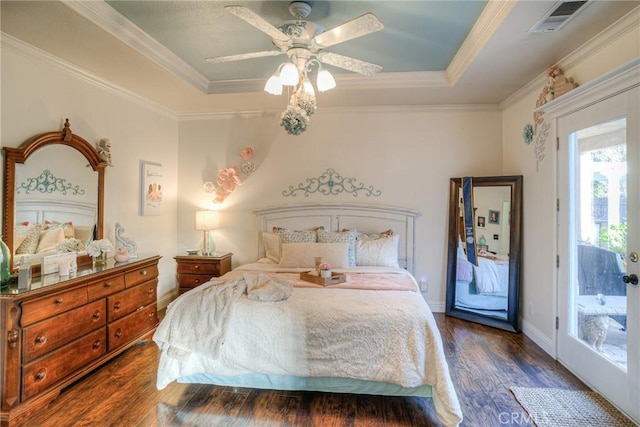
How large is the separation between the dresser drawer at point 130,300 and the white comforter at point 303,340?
2.69ft

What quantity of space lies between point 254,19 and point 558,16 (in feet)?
6.64

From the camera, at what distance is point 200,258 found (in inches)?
156

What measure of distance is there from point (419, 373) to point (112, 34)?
10.7 feet

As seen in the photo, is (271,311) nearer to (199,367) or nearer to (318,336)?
(318,336)

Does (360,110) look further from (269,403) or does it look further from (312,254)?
(269,403)

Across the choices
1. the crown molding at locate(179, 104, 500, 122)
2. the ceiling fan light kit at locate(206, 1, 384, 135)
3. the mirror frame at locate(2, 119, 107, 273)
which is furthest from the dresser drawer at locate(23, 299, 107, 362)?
the crown molding at locate(179, 104, 500, 122)

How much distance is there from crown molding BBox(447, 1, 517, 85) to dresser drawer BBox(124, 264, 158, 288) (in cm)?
364

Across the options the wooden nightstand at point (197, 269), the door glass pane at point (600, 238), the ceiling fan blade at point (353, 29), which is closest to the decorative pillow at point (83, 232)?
the wooden nightstand at point (197, 269)

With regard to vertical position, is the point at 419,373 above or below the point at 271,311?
below

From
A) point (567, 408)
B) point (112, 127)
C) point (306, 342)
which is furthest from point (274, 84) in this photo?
point (567, 408)

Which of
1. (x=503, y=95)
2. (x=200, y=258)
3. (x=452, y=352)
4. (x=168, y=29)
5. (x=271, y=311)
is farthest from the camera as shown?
(x=200, y=258)

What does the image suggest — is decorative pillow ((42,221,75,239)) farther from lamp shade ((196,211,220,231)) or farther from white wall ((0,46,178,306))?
lamp shade ((196,211,220,231))

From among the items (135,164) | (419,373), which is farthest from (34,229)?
(419,373)

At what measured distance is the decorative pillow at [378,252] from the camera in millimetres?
3600
